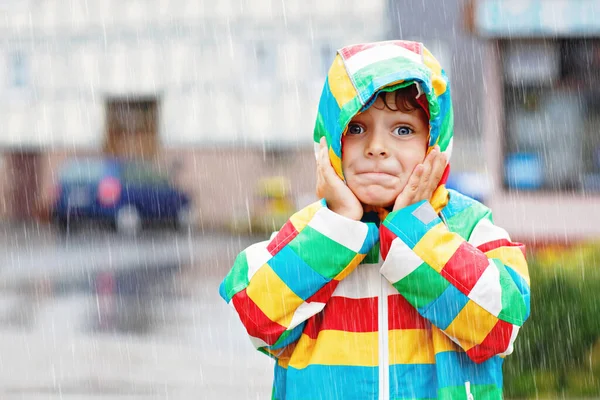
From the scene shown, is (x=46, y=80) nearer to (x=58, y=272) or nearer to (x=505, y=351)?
(x=58, y=272)

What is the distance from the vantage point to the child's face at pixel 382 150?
8.04 ft

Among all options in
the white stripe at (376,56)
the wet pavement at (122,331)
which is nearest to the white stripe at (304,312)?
the white stripe at (376,56)

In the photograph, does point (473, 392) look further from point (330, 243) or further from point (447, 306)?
point (330, 243)

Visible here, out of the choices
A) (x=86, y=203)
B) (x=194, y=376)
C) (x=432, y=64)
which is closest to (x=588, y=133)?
(x=194, y=376)

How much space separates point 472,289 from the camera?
2316 millimetres

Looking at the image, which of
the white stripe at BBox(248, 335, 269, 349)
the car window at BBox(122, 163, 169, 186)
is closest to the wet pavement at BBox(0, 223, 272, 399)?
the white stripe at BBox(248, 335, 269, 349)

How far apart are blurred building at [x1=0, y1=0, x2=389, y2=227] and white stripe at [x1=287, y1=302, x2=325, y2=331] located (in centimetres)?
2232

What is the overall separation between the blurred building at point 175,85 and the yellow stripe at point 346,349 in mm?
22315

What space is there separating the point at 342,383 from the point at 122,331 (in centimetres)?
700

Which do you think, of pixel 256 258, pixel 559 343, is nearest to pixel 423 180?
pixel 256 258

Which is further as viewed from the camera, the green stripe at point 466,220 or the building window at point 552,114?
the building window at point 552,114

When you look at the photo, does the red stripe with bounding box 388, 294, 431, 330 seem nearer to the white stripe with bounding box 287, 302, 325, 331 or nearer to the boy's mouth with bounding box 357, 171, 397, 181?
the white stripe with bounding box 287, 302, 325, 331

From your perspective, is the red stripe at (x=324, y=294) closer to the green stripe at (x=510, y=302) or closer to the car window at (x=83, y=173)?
the green stripe at (x=510, y=302)

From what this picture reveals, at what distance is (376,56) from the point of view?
2.58 metres
